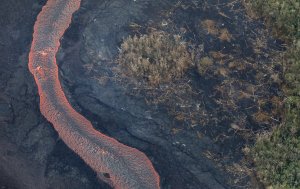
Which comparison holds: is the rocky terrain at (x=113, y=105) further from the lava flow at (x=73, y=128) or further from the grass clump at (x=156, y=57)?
the grass clump at (x=156, y=57)

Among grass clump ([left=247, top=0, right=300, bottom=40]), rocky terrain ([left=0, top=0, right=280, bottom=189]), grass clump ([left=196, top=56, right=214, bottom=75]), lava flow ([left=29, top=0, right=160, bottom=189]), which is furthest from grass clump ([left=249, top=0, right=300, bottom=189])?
lava flow ([left=29, top=0, right=160, bottom=189])

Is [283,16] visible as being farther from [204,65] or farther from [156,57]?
[156,57]

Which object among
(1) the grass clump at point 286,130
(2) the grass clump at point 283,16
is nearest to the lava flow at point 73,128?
(1) the grass clump at point 286,130

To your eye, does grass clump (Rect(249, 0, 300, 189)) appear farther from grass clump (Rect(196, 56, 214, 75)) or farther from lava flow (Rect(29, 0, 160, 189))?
lava flow (Rect(29, 0, 160, 189))

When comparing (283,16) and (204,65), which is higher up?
(283,16)

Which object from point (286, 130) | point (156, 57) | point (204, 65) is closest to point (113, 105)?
point (156, 57)

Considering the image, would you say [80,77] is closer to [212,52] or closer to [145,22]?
[145,22]
